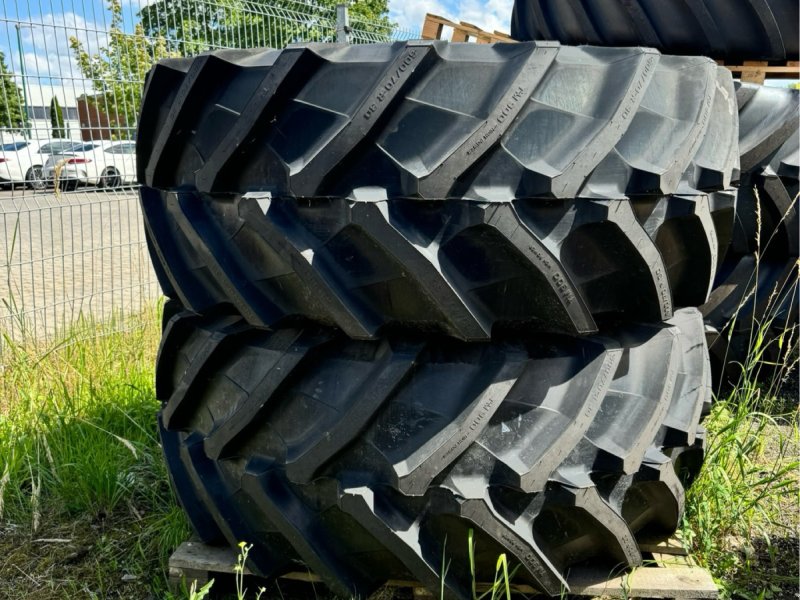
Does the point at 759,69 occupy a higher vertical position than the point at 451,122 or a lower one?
lower

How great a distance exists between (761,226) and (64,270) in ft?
14.3

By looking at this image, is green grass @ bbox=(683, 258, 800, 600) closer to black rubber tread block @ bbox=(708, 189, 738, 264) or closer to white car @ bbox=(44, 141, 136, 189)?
black rubber tread block @ bbox=(708, 189, 738, 264)

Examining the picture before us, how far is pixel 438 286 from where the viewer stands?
1.45m

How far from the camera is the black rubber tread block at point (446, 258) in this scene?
146 centimetres

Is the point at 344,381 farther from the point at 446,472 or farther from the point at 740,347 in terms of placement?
the point at 740,347

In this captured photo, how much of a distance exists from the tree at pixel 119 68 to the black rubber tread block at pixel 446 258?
3.56 m

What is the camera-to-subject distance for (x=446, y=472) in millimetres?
1556

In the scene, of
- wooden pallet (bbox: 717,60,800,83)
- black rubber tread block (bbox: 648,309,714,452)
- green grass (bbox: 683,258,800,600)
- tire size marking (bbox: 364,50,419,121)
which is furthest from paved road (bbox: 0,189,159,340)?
wooden pallet (bbox: 717,60,800,83)

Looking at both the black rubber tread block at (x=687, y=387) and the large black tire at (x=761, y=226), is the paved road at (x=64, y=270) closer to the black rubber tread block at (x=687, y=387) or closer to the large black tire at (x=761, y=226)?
the black rubber tread block at (x=687, y=387)

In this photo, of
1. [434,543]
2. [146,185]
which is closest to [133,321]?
[146,185]

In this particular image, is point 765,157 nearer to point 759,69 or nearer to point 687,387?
point 759,69

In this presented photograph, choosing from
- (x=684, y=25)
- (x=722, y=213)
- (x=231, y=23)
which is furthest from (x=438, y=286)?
(x=231, y=23)

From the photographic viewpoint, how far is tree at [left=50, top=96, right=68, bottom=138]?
4.49 meters

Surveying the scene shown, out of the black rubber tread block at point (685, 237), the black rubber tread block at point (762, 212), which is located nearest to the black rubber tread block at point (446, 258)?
the black rubber tread block at point (685, 237)
